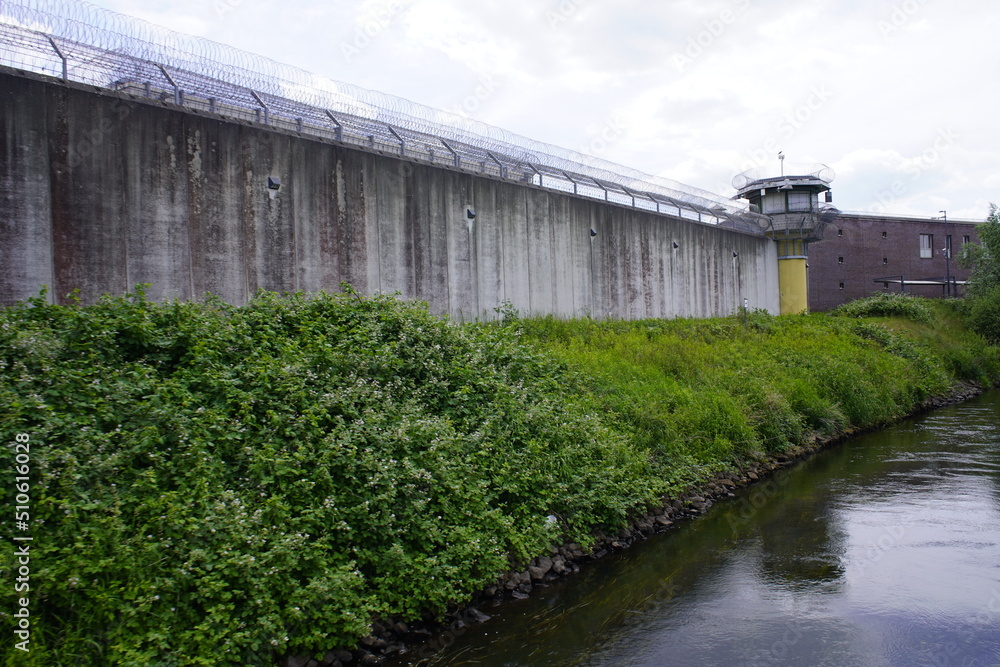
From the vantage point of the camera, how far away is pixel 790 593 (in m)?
6.70

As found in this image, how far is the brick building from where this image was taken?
42.0 meters

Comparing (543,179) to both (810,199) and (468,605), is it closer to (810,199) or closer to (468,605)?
(468,605)

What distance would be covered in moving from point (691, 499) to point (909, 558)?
278 centimetres

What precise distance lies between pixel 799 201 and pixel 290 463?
→ 1102 inches

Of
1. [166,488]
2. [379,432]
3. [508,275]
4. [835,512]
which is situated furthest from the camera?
[508,275]

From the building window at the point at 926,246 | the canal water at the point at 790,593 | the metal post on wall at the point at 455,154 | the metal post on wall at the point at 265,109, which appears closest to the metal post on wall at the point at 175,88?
the metal post on wall at the point at 265,109

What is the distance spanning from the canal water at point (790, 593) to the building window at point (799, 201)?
2071 cm

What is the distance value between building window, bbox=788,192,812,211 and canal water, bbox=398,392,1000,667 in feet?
67.9

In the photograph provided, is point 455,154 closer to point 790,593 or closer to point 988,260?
point 790,593

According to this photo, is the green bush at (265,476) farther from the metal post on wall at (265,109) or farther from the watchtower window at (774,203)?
the watchtower window at (774,203)

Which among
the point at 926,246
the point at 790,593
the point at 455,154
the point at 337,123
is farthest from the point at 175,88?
the point at 926,246

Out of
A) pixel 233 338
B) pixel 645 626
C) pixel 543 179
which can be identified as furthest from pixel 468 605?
pixel 543 179

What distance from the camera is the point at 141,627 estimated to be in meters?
4.43

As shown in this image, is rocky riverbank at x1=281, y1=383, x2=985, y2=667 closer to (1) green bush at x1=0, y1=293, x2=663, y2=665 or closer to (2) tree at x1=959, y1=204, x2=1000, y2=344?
(1) green bush at x1=0, y1=293, x2=663, y2=665
